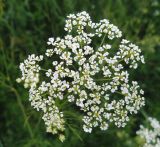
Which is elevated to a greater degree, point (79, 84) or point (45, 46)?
point (45, 46)

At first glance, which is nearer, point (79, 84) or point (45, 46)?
point (79, 84)

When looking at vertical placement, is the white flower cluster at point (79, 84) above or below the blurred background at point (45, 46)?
below

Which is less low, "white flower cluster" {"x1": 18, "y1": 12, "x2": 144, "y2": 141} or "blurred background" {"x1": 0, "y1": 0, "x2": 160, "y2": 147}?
"blurred background" {"x1": 0, "y1": 0, "x2": 160, "y2": 147}

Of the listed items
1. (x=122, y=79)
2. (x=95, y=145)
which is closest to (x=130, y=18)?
(x=95, y=145)

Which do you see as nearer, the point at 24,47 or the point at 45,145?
the point at 45,145

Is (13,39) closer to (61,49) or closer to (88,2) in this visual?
(88,2)

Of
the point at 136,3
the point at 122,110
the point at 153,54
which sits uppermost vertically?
the point at 136,3

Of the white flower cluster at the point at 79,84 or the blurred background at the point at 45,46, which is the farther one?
the blurred background at the point at 45,46

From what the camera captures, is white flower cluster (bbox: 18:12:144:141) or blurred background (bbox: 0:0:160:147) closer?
white flower cluster (bbox: 18:12:144:141)
